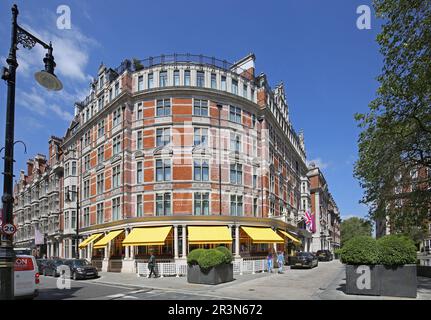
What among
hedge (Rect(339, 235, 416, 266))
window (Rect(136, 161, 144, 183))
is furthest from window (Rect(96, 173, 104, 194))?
hedge (Rect(339, 235, 416, 266))

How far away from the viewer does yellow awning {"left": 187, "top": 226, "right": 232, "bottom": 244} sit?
29.0 meters

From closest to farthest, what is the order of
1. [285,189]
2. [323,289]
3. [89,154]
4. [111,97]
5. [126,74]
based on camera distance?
[323,289] < [126,74] < [111,97] < [89,154] < [285,189]

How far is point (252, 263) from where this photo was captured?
2917cm

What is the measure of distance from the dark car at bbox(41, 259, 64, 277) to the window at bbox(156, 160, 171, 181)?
10.7 metres

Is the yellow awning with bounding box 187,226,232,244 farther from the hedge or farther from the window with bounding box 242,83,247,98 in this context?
the hedge

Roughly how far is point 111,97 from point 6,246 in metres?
30.5

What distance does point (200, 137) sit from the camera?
107 feet

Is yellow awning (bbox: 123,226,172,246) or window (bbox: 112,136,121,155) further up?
window (bbox: 112,136,121,155)

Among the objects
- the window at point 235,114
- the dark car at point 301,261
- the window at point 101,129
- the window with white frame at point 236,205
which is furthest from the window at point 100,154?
the dark car at point 301,261

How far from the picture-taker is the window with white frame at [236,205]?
1294 inches

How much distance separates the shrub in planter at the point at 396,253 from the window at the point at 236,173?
62.8 feet

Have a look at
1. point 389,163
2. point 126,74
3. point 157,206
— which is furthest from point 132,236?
point 389,163

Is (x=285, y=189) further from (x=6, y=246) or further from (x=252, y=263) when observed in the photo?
(x=6, y=246)
